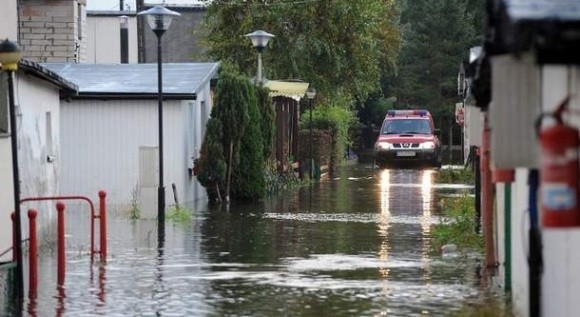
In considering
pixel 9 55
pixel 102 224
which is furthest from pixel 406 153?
pixel 9 55

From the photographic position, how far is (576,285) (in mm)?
9164

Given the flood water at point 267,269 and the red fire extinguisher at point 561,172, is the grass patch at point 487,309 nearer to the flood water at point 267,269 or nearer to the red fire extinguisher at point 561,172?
the flood water at point 267,269

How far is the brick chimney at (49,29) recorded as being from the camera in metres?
43.2

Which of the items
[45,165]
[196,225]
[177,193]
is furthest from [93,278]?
[177,193]

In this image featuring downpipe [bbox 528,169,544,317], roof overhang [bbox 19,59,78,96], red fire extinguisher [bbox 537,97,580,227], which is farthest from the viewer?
roof overhang [bbox 19,59,78,96]

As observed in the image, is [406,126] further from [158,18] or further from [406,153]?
[158,18]

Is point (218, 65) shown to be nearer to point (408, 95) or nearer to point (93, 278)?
point (93, 278)

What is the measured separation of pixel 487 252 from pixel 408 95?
200 feet

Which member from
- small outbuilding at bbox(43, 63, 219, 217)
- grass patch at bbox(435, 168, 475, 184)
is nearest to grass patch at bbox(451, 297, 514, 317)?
small outbuilding at bbox(43, 63, 219, 217)

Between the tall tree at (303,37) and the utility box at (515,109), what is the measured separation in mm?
39894

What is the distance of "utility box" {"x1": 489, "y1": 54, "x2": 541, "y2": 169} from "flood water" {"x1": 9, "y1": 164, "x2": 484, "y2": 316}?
5469mm

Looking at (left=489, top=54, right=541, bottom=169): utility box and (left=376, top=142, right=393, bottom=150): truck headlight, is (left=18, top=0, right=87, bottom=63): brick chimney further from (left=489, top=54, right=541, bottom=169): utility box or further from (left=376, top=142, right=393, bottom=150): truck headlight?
(left=489, top=54, right=541, bottom=169): utility box

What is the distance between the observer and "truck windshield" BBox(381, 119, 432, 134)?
53.8 metres

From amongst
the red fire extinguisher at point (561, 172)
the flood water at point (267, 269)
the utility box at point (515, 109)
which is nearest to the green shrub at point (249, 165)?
the flood water at point (267, 269)
